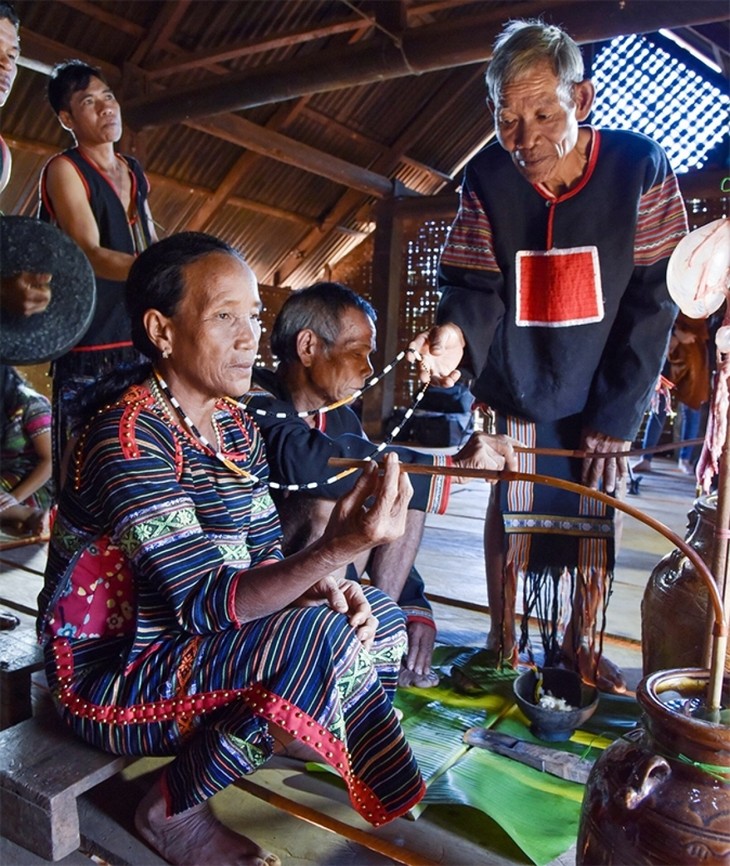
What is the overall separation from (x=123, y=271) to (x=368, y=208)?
369 inches

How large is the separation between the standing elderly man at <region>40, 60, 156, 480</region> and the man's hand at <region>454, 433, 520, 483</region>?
116cm

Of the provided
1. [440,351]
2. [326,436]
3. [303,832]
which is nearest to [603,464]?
[440,351]

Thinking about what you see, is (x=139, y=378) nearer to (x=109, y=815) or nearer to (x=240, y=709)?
(x=240, y=709)

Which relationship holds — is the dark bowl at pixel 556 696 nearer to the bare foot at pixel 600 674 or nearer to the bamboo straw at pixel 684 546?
the bare foot at pixel 600 674

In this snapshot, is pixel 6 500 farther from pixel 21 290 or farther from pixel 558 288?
pixel 558 288

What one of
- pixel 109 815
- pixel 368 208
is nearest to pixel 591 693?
pixel 109 815

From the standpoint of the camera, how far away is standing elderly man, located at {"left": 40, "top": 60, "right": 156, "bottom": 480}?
236 centimetres

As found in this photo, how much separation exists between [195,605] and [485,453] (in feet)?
2.80

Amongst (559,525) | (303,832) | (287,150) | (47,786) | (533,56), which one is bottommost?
(303,832)

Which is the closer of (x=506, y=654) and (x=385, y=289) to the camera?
(x=506, y=654)

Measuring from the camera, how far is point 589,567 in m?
2.23

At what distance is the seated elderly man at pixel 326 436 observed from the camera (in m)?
1.96

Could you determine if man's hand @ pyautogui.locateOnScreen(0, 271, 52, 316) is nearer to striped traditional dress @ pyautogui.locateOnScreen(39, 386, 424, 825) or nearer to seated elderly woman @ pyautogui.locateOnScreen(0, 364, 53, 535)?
striped traditional dress @ pyautogui.locateOnScreen(39, 386, 424, 825)

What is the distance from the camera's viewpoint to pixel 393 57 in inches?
196
